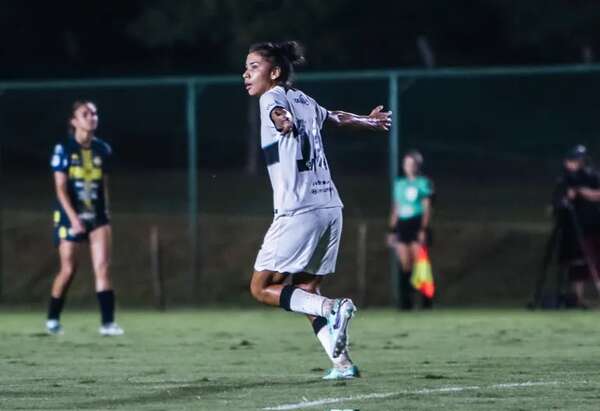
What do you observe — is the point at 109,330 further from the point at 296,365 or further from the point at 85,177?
the point at 296,365

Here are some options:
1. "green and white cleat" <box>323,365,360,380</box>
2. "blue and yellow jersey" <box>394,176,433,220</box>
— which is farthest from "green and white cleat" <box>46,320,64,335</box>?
"green and white cleat" <box>323,365,360,380</box>

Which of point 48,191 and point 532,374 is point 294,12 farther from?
point 532,374

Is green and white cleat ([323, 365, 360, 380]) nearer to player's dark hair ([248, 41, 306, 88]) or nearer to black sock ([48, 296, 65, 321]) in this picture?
player's dark hair ([248, 41, 306, 88])

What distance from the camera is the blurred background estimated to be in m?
23.6

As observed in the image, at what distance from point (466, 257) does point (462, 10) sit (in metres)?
22.4

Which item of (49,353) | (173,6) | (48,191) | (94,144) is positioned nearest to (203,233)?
(48,191)

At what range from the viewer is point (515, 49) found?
46938 millimetres

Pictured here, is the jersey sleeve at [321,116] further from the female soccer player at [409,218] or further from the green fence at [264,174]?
the green fence at [264,174]

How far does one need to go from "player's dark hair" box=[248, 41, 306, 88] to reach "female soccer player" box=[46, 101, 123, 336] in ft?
15.7

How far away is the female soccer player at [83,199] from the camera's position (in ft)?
52.4

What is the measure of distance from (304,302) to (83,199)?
529 cm

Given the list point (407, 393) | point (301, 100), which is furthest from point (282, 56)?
point (407, 393)

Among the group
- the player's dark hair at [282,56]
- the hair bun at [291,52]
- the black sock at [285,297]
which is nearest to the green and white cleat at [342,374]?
the black sock at [285,297]

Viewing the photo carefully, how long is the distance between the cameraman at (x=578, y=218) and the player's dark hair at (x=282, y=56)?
32.1 ft
